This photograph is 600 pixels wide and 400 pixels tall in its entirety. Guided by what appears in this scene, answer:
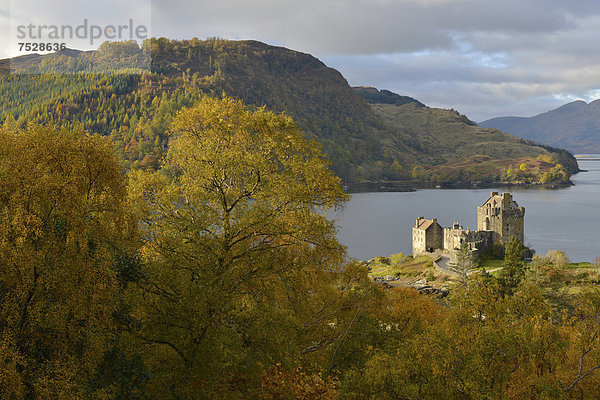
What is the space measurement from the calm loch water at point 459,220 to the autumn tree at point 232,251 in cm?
6444

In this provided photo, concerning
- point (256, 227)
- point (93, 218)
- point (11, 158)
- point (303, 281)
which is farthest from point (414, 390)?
point (11, 158)

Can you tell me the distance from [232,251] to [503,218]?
258ft

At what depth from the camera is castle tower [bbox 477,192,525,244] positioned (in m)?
86.4

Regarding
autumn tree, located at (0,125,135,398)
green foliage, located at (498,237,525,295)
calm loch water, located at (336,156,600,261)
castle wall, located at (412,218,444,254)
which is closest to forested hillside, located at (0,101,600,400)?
autumn tree, located at (0,125,135,398)

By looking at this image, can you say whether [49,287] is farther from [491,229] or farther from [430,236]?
[430,236]

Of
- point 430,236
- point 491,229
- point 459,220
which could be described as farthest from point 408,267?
point 459,220

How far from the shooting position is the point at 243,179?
18.8 m

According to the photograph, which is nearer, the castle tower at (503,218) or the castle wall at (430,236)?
the castle tower at (503,218)

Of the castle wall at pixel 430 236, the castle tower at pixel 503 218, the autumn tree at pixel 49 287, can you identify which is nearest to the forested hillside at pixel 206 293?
the autumn tree at pixel 49 287

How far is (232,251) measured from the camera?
17.0 m

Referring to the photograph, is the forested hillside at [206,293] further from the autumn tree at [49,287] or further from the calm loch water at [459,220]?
the calm loch water at [459,220]

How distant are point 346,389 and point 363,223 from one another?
4841 inches

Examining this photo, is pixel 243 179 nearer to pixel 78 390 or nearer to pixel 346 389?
pixel 346 389

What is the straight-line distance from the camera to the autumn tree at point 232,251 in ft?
45.2
